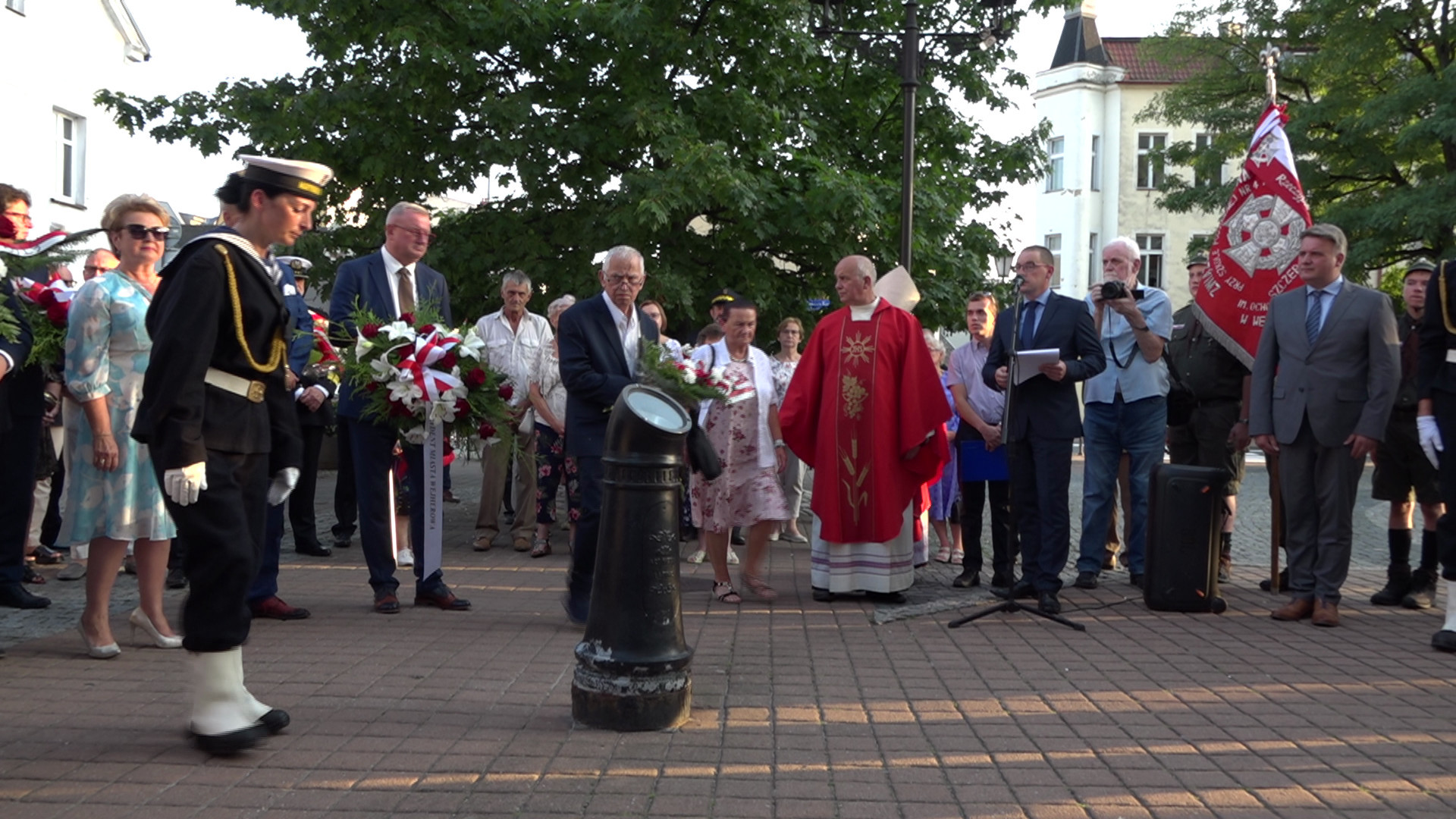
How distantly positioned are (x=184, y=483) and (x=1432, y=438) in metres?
6.26

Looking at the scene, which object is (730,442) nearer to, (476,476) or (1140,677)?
(1140,677)

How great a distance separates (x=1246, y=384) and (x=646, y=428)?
5.76 metres

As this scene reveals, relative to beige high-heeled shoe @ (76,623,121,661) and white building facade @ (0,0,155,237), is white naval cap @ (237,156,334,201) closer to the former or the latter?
beige high-heeled shoe @ (76,623,121,661)

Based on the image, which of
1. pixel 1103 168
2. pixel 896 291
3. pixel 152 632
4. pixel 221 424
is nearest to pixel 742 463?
pixel 896 291

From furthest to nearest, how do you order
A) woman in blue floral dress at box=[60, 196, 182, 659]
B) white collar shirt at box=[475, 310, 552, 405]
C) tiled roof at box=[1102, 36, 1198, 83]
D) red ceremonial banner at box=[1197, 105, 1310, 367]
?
tiled roof at box=[1102, 36, 1198, 83] < white collar shirt at box=[475, 310, 552, 405] < red ceremonial banner at box=[1197, 105, 1310, 367] < woman in blue floral dress at box=[60, 196, 182, 659]

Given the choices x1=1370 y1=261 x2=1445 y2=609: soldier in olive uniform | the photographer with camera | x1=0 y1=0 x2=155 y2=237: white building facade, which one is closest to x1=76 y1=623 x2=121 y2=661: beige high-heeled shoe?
the photographer with camera

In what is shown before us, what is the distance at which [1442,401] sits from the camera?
7332 mm

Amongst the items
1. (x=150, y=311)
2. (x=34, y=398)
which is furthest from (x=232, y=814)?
(x=34, y=398)

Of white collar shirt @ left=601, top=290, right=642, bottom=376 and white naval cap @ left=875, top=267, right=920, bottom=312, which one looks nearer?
white collar shirt @ left=601, top=290, right=642, bottom=376

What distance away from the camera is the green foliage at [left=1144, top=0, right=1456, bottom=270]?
1058 inches

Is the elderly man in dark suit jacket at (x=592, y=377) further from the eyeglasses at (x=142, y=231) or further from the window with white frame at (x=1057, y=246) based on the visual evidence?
the window with white frame at (x=1057, y=246)

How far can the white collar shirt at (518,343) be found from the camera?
36.5ft

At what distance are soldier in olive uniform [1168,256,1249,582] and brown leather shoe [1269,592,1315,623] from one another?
1337mm

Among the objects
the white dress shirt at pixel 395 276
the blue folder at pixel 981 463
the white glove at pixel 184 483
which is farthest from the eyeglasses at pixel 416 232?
the blue folder at pixel 981 463
